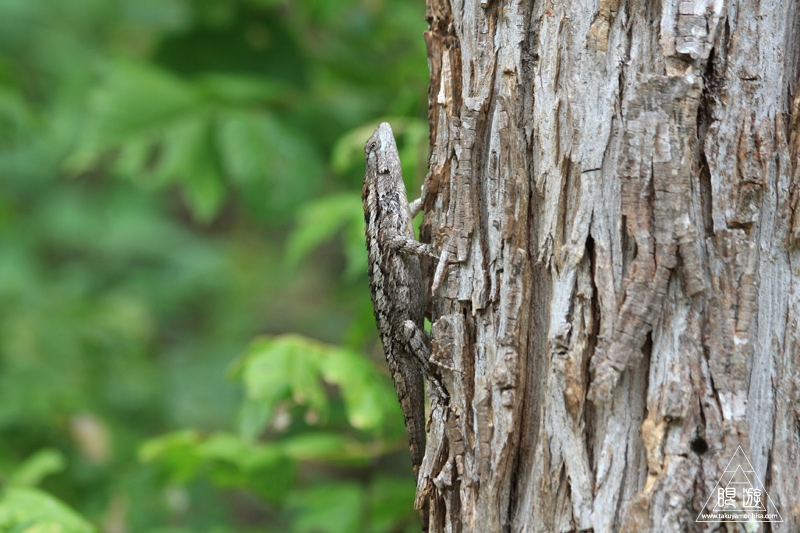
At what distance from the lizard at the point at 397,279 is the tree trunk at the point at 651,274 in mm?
697

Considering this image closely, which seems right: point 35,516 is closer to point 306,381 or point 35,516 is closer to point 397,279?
point 306,381

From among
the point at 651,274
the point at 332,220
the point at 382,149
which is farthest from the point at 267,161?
the point at 651,274

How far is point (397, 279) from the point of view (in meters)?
3.52

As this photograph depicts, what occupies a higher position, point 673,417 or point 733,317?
point 733,317

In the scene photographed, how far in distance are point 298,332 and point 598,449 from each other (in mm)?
10643

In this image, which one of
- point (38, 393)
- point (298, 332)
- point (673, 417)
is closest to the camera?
point (673, 417)

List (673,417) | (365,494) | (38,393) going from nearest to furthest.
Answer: (673,417), (365,494), (38,393)

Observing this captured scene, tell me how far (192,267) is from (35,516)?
7.26 meters

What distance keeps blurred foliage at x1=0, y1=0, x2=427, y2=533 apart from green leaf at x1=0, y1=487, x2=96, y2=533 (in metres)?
0.01

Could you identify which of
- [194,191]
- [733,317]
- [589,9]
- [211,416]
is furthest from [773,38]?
[211,416]

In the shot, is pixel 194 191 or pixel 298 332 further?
pixel 298 332

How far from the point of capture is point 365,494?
4.56 meters

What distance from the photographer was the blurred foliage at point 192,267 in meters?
4.31

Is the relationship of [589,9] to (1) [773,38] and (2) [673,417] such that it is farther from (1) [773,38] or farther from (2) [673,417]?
(2) [673,417]
